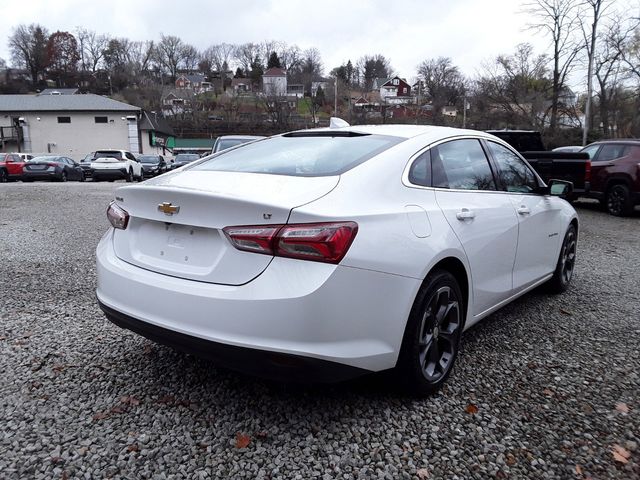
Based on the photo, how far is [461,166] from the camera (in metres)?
3.33

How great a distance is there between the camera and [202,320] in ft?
7.42

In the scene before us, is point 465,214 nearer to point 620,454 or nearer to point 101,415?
point 620,454

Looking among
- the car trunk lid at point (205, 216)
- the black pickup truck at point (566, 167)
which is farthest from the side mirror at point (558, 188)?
the black pickup truck at point (566, 167)

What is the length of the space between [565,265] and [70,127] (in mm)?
46328

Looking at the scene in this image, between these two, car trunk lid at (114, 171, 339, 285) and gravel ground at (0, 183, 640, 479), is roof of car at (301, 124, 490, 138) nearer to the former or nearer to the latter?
car trunk lid at (114, 171, 339, 285)

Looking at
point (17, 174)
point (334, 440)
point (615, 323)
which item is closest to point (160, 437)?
point (334, 440)

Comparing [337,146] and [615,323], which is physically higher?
[337,146]

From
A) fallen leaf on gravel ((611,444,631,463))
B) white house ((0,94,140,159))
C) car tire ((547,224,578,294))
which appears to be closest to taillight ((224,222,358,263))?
fallen leaf on gravel ((611,444,631,463))

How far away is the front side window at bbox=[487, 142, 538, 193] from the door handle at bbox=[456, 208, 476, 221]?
0.87 meters

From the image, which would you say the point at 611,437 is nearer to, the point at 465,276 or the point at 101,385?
the point at 465,276

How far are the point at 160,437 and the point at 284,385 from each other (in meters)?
0.76

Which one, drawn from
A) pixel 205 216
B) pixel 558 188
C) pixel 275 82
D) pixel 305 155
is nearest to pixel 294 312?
pixel 205 216

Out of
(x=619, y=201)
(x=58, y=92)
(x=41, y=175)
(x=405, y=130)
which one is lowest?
(x=41, y=175)

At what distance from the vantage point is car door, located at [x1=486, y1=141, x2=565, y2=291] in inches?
148
